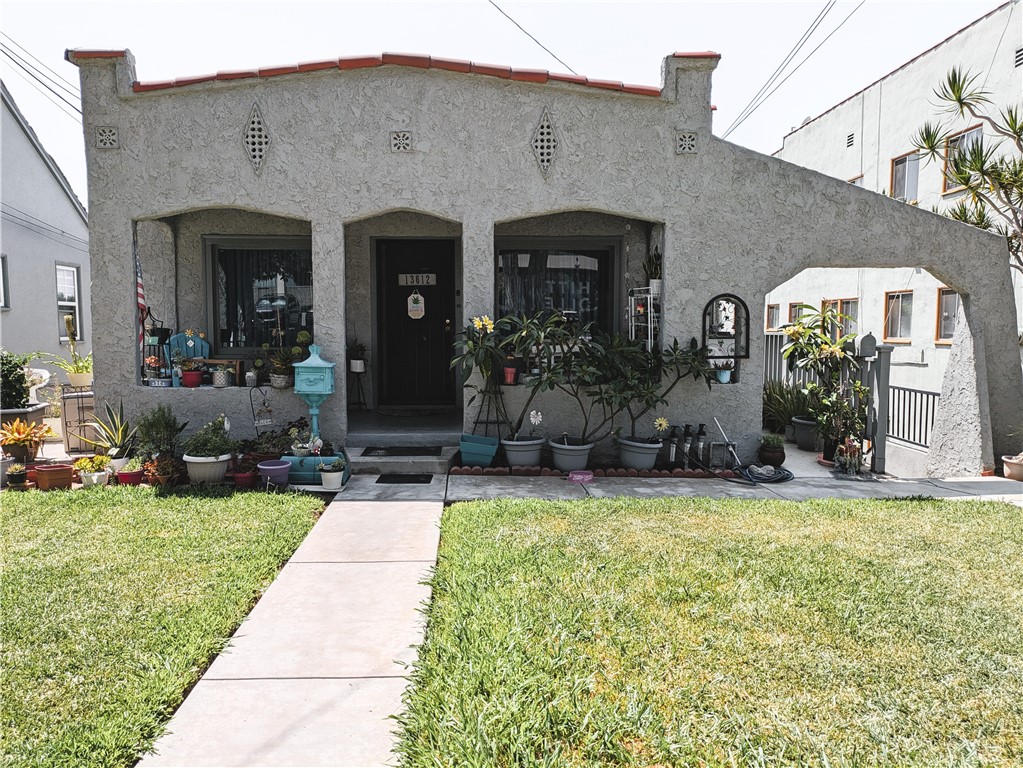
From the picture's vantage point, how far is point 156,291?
28.8 feet

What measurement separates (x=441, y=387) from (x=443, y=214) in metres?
3.17

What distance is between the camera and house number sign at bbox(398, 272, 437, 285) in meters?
9.89

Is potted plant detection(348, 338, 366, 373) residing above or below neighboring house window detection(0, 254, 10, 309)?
below

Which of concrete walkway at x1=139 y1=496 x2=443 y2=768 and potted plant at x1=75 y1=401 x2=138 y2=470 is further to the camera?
potted plant at x1=75 y1=401 x2=138 y2=470

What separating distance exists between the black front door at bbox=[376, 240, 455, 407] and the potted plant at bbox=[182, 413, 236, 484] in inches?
134

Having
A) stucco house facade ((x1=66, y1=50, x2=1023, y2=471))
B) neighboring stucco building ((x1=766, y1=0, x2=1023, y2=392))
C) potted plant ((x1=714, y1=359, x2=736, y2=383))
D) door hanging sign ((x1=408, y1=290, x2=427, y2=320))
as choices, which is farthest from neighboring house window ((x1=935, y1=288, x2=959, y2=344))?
door hanging sign ((x1=408, y1=290, x2=427, y2=320))

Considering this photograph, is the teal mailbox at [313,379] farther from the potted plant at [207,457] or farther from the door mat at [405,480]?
the door mat at [405,480]

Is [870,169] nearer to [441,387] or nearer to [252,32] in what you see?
[441,387]

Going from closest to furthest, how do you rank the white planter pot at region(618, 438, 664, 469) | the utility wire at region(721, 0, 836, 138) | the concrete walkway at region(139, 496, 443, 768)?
the concrete walkway at region(139, 496, 443, 768), the white planter pot at region(618, 438, 664, 469), the utility wire at region(721, 0, 836, 138)

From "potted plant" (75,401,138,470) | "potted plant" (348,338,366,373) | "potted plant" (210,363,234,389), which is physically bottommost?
"potted plant" (75,401,138,470)

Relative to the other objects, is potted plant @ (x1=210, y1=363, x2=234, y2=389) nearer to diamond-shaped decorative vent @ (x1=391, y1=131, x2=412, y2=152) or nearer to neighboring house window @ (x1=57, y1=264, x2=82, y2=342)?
diamond-shaped decorative vent @ (x1=391, y1=131, x2=412, y2=152)

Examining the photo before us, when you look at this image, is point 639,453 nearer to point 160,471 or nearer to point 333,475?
point 333,475

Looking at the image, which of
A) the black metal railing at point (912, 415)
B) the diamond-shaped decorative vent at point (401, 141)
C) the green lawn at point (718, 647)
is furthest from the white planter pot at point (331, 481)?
the black metal railing at point (912, 415)

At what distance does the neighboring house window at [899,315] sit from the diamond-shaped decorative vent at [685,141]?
307 inches
